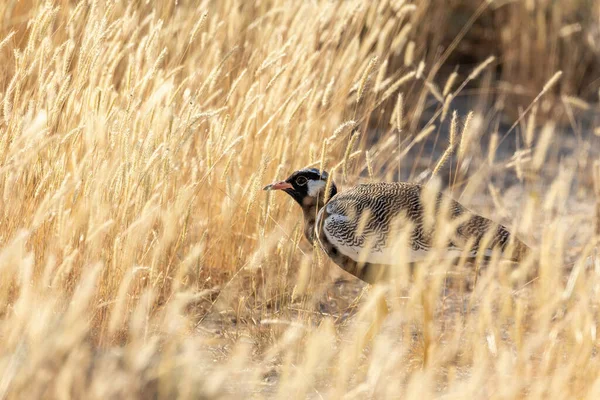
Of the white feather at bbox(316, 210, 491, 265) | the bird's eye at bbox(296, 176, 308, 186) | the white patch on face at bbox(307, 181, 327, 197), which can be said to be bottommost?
the white feather at bbox(316, 210, 491, 265)

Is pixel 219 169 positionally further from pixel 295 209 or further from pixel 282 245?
pixel 282 245

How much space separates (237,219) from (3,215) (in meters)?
1.23

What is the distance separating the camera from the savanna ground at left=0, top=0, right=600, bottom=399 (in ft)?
8.00

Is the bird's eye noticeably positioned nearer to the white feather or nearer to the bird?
the bird

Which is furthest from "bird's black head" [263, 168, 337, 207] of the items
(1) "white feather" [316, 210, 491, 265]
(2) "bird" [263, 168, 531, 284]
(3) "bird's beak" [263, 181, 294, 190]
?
(1) "white feather" [316, 210, 491, 265]

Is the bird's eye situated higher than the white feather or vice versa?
the bird's eye

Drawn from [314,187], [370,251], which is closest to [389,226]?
[370,251]

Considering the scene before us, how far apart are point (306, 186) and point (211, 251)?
1.79 feet

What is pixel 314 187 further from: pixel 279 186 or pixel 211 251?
pixel 211 251

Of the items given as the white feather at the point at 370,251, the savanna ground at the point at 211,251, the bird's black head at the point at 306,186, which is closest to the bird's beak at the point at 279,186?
the bird's black head at the point at 306,186

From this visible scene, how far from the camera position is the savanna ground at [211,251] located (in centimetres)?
244

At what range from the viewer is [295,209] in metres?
4.61

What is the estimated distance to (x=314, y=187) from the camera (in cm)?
406

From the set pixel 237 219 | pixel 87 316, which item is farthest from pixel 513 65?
pixel 87 316
